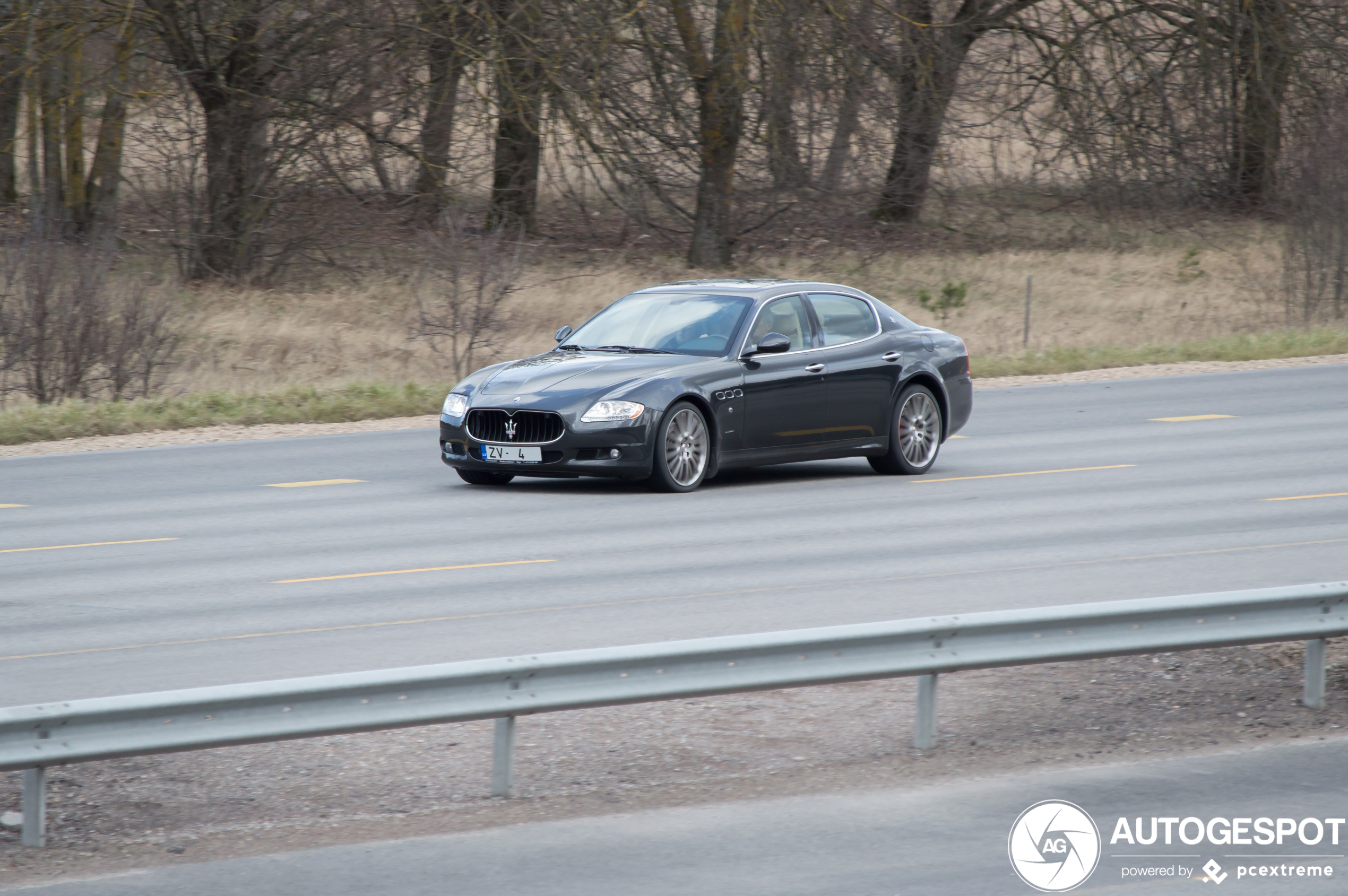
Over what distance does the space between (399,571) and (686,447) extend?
362 cm

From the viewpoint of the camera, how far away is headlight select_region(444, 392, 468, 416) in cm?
1366

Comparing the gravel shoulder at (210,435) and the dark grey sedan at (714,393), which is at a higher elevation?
the dark grey sedan at (714,393)

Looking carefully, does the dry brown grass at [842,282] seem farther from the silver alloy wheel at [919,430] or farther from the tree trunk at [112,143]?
the silver alloy wheel at [919,430]

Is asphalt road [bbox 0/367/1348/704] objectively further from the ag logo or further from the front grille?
the ag logo

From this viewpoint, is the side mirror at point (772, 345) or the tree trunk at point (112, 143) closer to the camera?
the side mirror at point (772, 345)

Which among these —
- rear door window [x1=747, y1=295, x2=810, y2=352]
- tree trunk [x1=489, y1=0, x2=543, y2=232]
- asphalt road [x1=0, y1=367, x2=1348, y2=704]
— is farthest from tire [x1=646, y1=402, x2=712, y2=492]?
tree trunk [x1=489, y1=0, x2=543, y2=232]

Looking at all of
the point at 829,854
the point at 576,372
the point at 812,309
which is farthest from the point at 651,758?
the point at 812,309

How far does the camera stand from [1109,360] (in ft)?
84.5

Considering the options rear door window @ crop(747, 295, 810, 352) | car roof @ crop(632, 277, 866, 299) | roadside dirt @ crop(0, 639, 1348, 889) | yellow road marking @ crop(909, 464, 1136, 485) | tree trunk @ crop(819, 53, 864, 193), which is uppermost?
tree trunk @ crop(819, 53, 864, 193)

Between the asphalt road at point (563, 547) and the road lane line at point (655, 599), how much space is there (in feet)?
0.08

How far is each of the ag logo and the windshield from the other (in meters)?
8.22

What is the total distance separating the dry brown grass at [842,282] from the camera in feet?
92.7

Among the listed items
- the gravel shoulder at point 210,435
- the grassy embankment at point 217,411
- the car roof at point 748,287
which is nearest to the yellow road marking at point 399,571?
the car roof at point 748,287

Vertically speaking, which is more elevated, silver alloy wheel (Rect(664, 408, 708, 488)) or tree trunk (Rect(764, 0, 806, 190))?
tree trunk (Rect(764, 0, 806, 190))
